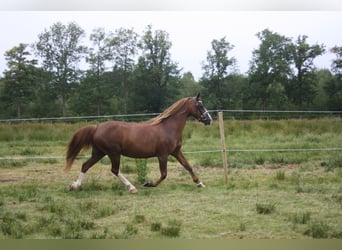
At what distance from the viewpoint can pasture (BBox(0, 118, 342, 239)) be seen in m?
3.98

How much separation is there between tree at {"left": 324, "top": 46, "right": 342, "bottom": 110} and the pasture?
55.8ft

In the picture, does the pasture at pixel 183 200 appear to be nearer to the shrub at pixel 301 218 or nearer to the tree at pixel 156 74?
the shrub at pixel 301 218

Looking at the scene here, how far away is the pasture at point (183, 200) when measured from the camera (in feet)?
13.1

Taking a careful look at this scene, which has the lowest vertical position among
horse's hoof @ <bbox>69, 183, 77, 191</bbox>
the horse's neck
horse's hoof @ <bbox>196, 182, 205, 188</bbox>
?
horse's hoof @ <bbox>196, 182, 205, 188</bbox>

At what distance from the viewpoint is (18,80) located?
2673 cm

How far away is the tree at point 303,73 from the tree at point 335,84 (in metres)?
4.36

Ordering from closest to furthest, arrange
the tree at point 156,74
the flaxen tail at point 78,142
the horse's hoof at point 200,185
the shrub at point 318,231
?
the shrub at point 318,231
the flaxen tail at point 78,142
the horse's hoof at point 200,185
the tree at point 156,74

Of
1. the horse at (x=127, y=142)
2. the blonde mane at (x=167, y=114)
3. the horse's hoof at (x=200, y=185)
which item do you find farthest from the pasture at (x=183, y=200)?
the blonde mane at (x=167, y=114)

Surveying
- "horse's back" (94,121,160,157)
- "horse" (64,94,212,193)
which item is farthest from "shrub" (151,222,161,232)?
"horse's back" (94,121,160,157)

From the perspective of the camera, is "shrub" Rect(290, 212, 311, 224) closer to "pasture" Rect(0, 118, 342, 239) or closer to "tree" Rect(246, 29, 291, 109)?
"pasture" Rect(0, 118, 342, 239)

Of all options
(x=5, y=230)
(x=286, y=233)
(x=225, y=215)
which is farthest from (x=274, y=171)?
(x=5, y=230)

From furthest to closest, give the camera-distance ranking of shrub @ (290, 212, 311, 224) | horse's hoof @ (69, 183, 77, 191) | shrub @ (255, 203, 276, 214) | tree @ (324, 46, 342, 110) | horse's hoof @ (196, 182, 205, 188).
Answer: tree @ (324, 46, 342, 110) → horse's hoof @ (196, 182, 205, 188) → horse's hoof @ (69, 183, 77, 191) → shrub @ (255, 203, 276, 214) → shrub @ (290, 212, 311, 224)

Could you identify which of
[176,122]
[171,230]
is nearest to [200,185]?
[176,122]

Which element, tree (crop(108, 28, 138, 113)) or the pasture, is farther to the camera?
tree (crop(108, 28, 138, 113))
